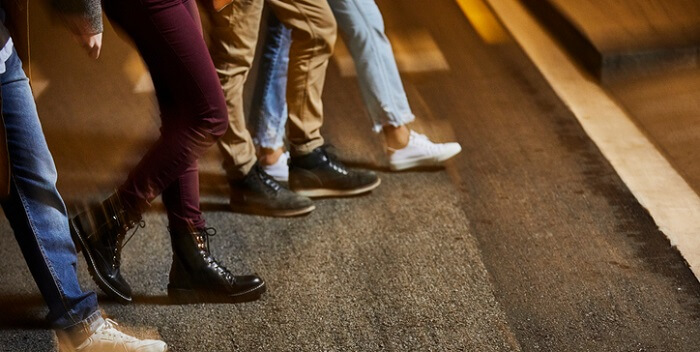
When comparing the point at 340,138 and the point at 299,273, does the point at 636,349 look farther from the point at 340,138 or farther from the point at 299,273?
the point at 340,138

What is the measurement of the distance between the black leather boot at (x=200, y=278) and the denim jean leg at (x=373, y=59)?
132 centimetres

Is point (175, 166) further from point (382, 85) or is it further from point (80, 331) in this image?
point (382, 85)

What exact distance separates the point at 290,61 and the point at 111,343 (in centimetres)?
164

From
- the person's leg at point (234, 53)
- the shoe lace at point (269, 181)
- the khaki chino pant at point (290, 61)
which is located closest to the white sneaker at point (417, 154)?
the khaki chino pant at point (290, 61)

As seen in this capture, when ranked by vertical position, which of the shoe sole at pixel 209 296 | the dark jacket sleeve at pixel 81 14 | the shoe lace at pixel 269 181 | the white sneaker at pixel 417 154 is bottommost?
the white sneaker at pixel 417 154

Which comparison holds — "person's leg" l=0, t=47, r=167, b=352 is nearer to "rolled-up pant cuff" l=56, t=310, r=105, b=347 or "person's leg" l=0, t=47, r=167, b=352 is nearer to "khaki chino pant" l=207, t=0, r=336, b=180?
"rolled-up pant cuff" l=56, t=310, r=105, b=347

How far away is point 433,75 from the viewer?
20.9 feet

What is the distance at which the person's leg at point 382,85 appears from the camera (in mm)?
4531

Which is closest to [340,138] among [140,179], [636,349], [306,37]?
[306,37]

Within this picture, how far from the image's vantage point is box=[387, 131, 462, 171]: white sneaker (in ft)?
15.7

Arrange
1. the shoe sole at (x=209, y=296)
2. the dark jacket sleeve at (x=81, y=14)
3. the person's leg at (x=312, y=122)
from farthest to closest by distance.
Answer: the person's leg at (x=312, y=122)
the shoe sole at (x=209, y=296)
the dark jacket sleeve at (x=81, y=14)

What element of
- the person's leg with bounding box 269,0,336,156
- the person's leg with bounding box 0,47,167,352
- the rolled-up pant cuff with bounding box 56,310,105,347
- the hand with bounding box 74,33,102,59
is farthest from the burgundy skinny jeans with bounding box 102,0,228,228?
the person's leg with bounding box 269,0,336,156

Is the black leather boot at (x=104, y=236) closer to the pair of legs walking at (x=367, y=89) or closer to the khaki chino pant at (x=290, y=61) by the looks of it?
the khaki chino pant at (x=290, y=61)

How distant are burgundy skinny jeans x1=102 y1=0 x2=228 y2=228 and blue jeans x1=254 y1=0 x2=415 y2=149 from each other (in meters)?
1.10
